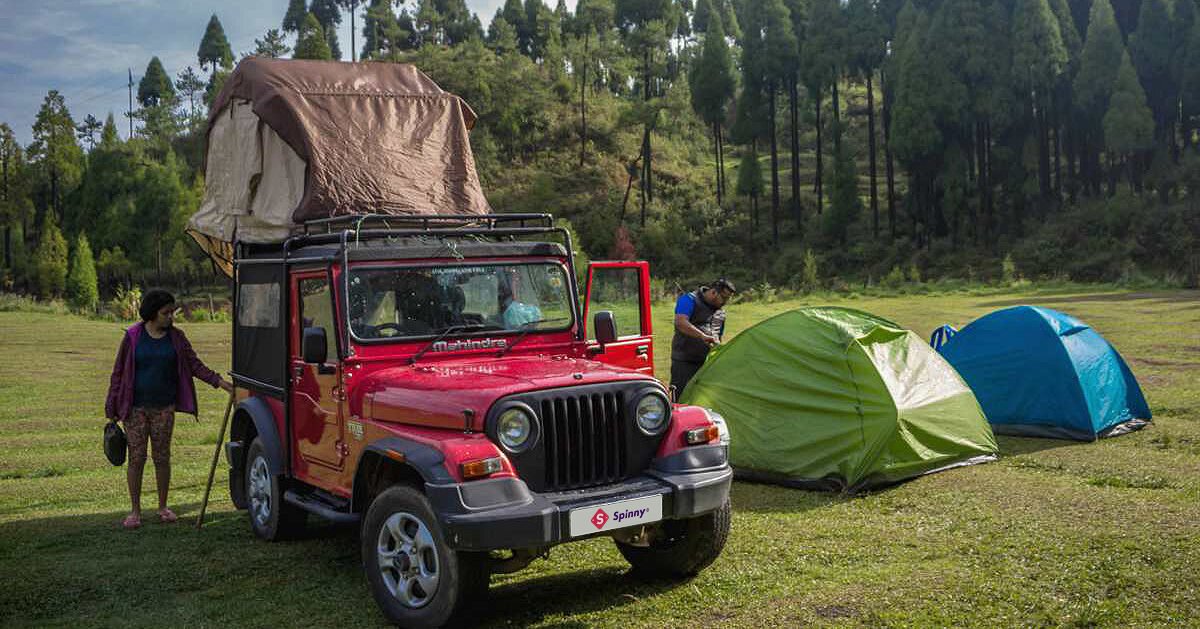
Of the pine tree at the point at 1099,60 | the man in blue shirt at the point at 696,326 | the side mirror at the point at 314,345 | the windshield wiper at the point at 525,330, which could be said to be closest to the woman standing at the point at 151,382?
the side mirror at the point at 314,345

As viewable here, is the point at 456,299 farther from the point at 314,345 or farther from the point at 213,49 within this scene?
the point at 213,49

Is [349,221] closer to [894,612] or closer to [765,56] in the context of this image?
[894,612]

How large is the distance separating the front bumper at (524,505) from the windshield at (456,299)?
1.71 m

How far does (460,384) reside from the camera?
595 cm

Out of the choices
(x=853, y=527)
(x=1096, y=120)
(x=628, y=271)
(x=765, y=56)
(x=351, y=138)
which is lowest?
(x=853, y=527)

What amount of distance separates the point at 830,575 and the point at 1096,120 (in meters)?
53.9

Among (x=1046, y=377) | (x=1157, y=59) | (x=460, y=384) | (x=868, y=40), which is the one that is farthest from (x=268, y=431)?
(x=1157, y=59)

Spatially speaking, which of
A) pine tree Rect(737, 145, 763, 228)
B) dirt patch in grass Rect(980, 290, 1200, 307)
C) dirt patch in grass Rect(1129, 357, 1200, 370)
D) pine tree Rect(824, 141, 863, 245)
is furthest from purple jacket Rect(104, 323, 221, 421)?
pine tree Rect(737, 145, 763, 228)

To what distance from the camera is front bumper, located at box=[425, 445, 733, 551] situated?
5.28m

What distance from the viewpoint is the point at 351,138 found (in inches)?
351

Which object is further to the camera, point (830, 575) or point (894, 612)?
point (830, 575)

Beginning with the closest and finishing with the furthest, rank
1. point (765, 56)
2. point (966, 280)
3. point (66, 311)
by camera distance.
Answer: point (66, 311)
point (966, 280)
point (765, 56)

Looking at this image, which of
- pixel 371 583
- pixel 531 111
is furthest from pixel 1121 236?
pixel 371 583

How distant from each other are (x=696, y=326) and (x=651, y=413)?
504cm
